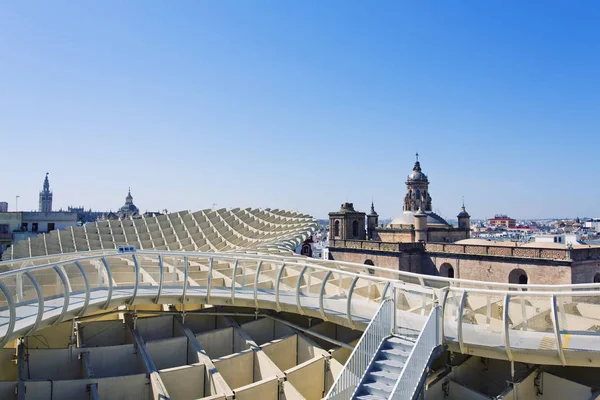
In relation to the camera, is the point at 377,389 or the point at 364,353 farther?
the point at 364,353

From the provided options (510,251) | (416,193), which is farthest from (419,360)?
(416,193)

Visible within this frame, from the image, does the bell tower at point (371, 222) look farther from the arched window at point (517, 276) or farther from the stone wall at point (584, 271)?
the stone wall at point (584, 271)

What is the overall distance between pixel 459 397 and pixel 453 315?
2040 mm

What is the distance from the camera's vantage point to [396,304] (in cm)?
1051

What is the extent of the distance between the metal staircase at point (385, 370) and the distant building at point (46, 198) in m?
184

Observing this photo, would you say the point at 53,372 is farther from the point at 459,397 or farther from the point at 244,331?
the point at 459,397

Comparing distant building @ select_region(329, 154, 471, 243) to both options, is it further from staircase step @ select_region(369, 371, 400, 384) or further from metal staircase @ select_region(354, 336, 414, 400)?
staircase step @ select_region(369, 371, 400, 384)

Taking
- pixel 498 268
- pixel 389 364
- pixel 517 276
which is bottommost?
pixel 517 276

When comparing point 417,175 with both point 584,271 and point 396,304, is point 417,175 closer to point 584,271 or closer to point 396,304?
point 584,271

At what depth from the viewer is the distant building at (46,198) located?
168625mm

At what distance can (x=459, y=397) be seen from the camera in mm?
10875

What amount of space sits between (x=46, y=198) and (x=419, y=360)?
18782 centimetres

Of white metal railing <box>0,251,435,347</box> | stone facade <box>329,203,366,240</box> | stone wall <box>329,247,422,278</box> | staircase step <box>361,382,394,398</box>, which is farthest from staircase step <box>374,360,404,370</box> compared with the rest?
stone facade <box>329,203,366,240</box>

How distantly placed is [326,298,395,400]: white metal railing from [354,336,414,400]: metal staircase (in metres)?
0.13
